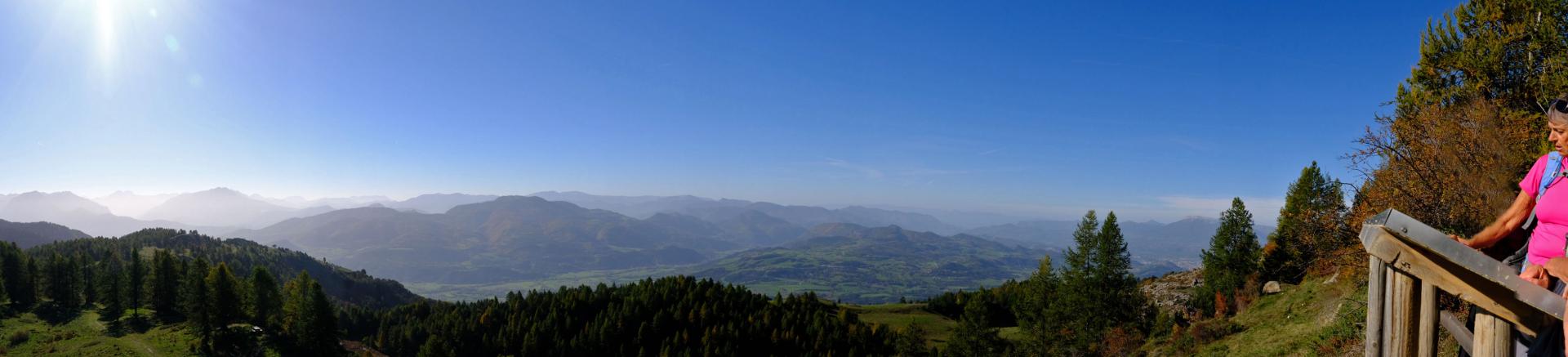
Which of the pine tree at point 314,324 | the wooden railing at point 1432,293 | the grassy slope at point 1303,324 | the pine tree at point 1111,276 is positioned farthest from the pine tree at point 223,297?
the wooden railing at point 1432,293

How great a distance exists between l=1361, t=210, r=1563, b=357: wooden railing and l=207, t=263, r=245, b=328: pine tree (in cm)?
12027

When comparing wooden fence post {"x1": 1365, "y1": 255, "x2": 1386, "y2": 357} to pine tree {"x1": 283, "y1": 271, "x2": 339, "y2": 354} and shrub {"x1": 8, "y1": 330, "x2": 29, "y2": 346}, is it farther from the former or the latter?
shrub {"x1": 8, "y1": 330, "x2": 29, "y2": 346}

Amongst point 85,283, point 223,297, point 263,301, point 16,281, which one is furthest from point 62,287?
point 223,297

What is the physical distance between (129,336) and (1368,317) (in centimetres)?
13775

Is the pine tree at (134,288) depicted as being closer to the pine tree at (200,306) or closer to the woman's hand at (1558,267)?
the pine tree at (200,306)

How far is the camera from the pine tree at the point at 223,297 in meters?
83.3

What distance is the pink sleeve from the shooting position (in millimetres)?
5312

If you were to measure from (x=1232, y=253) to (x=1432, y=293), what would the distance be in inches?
2156

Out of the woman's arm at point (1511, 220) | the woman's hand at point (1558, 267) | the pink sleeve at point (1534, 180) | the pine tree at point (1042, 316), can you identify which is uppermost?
the pink sleeve at point (1534, 180)

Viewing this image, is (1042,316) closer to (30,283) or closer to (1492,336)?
(1492,336)

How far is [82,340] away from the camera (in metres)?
84.1

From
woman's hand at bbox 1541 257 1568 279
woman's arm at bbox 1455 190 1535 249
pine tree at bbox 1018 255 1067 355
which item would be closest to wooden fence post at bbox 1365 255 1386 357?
woman's hand at bbox 1541 257 1568 279

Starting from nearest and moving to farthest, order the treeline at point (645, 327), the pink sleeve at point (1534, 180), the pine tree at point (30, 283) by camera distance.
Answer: the pink sleeve at point (1534, 180)
the treeline at point (645, 327)
the pine tree at point (30, 283)

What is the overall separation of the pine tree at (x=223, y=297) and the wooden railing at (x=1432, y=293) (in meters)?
120
